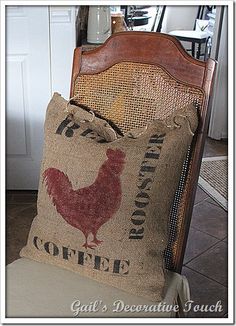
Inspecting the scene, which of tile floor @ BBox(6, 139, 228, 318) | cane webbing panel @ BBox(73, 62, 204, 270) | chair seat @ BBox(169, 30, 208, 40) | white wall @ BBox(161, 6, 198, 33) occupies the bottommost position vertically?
tile floor @ BBox(6, 139, 228, 318)

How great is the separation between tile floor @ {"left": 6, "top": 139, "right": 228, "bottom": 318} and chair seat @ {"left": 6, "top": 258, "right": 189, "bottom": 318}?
375mm

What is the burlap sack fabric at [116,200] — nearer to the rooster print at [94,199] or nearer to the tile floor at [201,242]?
the rooster print at [94,199]

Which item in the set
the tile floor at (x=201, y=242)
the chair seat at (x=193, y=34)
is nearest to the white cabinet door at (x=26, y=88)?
the tile floor at (x=201, y=242)

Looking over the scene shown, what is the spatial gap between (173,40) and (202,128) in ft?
0.70

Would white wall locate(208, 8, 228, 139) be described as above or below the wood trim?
below

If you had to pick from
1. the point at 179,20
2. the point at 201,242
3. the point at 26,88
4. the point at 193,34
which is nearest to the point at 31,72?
the point at 26,88

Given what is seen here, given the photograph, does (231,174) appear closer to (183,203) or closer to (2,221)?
(183,203)

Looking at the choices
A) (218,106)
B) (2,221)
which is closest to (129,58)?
(2,221)

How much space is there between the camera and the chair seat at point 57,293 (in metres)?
0.92

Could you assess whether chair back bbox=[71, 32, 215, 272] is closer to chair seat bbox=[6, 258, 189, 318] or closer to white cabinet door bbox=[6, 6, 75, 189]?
chair seat bbox=[6, 258, 189, 318]

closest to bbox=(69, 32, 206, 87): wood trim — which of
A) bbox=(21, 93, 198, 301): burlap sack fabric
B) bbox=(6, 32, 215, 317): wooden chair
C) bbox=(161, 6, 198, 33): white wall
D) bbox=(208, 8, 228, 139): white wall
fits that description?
bbox=(6, 32, 215, 317): wooden chair

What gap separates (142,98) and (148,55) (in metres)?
0.10

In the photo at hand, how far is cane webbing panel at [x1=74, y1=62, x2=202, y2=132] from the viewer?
1.04 meters

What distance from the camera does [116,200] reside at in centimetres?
93
